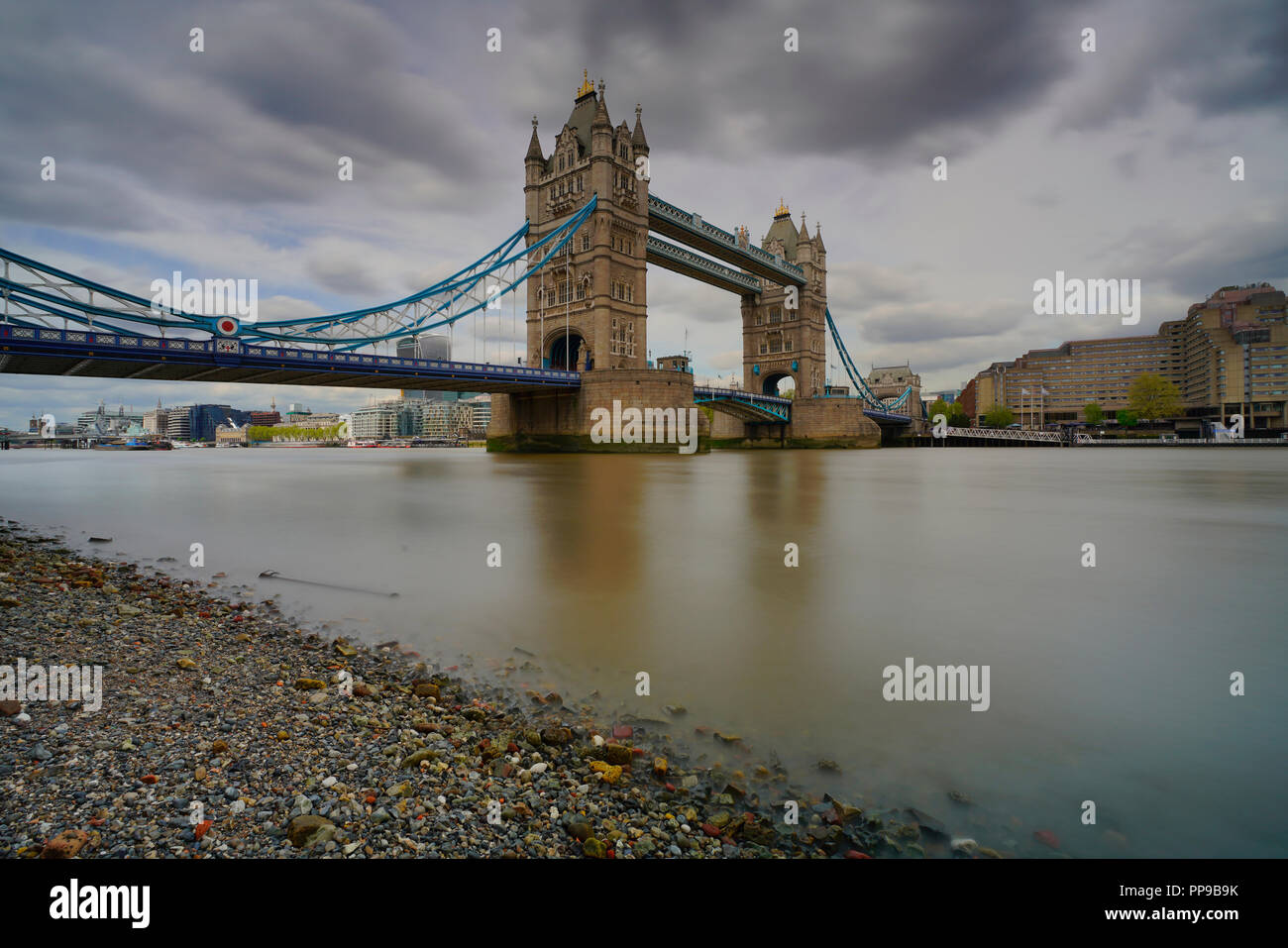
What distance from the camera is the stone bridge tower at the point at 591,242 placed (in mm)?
38844

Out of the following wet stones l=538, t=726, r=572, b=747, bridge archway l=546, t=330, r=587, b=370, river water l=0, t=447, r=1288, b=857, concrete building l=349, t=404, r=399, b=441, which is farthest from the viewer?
concrete building l=349, t=404, r=399, b=441

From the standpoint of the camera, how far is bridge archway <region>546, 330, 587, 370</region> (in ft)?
135

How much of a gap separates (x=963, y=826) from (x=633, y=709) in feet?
4.76

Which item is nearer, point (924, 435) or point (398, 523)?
point (398, 523)

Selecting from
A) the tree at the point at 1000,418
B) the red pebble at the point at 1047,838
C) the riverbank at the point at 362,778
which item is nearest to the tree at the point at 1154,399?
the tree at the point at 1000,418

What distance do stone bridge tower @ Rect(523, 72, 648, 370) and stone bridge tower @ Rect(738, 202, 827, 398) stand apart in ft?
76.0

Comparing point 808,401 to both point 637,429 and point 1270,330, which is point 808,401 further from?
point 1270,330

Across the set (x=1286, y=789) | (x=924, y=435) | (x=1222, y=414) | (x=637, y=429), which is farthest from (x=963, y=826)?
(x=1222, y=414)

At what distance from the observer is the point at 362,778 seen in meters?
2.16

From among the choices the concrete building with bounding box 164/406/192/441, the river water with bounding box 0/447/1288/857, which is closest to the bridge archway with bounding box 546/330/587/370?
the river water with bounding box 0/447/1288/857

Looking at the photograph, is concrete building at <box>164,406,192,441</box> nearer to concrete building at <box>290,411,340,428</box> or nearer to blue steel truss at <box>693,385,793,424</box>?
concrete building at <box>290,411,340,428</box>

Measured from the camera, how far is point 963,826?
195cm

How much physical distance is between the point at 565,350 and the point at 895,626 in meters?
42.2
